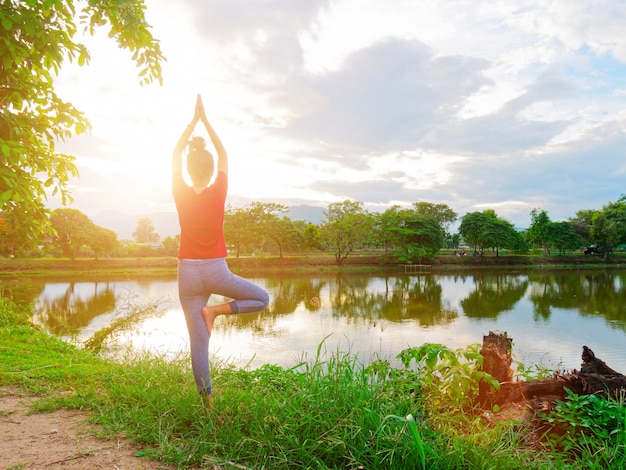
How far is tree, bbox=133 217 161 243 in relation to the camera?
7414cm

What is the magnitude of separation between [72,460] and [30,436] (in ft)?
1.58

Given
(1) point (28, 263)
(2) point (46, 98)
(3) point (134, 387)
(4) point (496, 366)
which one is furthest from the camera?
(1) point (28, 263)

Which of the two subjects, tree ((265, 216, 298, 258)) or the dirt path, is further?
tree ((265, 216, 298, 258))

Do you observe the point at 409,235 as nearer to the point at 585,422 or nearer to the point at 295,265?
the point at 295,265

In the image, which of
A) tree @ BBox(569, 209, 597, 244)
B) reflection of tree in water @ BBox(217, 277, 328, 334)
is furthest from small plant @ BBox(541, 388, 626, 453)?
tree @ BBox(569, 209, 597, 244)

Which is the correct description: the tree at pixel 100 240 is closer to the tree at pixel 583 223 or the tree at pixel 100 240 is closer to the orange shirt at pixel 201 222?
the orange shirt at pixel 201 222

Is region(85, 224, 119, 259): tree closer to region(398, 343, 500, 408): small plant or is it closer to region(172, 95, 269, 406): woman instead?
region(172, 95, 269, 406): woman

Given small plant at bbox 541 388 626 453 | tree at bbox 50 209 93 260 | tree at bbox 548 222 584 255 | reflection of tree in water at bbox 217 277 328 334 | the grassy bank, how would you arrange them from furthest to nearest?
tree at bbox 548 222 584 255
tree at bbox 50 209 93 260
reflection of tree in water at bbox 217 277 328 334
small plant at bbox 541 388 626 453
the grassy bank

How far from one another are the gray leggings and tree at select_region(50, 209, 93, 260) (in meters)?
32.0

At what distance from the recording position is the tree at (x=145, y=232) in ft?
243

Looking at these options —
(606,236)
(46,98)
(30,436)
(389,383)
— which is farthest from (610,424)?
(606,236)

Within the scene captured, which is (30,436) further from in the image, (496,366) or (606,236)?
(606,236)

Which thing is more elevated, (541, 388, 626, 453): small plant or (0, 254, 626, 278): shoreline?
(541, 388, 626, 453): small plant

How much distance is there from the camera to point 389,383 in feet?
9.78
